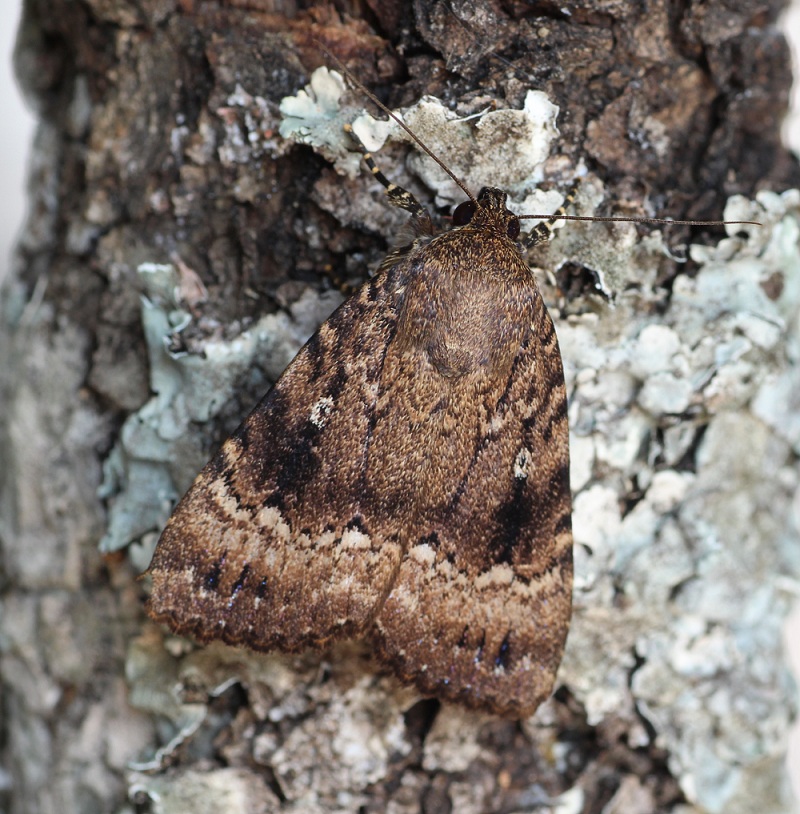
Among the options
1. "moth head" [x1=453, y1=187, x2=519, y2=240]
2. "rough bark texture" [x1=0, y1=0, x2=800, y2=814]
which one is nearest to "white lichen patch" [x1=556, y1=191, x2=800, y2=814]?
A: "rough bark texture" [x1=0, y1=0, x2=800, y2=814]

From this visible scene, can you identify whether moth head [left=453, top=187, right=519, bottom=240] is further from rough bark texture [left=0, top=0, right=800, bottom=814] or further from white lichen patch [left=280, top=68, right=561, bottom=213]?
rough bark texture [left=0, top=0, right=800, bottom=814]

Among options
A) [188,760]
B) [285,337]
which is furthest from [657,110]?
[188,760]

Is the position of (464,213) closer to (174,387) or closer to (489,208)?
(489,208)

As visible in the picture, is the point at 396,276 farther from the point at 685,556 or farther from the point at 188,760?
the point at 188,760

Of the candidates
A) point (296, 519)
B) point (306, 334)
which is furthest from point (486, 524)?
point (306, 334)

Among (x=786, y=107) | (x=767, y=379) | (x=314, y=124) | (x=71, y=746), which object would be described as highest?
(x=786, y=107)

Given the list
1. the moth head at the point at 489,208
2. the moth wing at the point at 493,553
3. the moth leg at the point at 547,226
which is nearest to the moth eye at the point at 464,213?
the moth head at the point at 489,208
